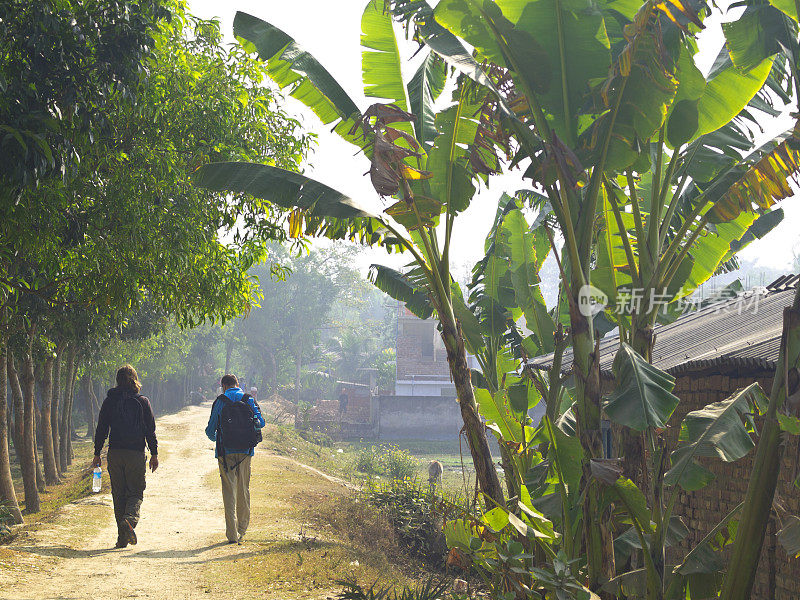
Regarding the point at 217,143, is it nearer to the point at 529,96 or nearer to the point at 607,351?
the point at 529,96

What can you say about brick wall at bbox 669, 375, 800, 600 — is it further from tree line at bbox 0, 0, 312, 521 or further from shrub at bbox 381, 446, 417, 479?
shrub at bbox 381, 446, 417, 479

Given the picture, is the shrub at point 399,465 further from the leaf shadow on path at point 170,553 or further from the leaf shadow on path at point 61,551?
the leaf shadow on path at point 61,551

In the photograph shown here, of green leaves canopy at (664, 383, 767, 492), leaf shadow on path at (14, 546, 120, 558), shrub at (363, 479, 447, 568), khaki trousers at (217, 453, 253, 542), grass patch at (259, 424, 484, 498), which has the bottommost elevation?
grass patch at (259, 424, 484, 498)

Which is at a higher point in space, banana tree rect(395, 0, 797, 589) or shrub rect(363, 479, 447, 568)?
banana tree rect(395, 0, 797, 589)

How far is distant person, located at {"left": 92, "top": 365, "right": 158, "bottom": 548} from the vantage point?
332 inches

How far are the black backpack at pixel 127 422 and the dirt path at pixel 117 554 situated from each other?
4.19 ft

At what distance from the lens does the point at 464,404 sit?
18.6 feet

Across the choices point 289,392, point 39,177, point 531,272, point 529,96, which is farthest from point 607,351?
point 289,392

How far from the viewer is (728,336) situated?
7500 mm

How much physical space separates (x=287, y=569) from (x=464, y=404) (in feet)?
11.3

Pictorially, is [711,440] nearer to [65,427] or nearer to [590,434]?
[590,434]

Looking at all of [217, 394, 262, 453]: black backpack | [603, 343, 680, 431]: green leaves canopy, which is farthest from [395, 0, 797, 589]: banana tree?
[217, 394, 262, 453]: black backpack

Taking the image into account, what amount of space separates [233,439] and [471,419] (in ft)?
14.3

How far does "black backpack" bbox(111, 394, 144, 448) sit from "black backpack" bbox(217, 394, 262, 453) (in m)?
0.95
